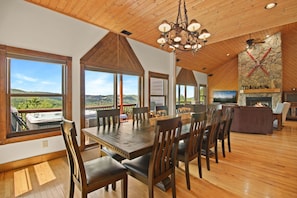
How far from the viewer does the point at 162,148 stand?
1.65 meters

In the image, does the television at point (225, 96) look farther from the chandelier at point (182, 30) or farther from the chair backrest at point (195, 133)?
the chair backrest at point (195, 133)

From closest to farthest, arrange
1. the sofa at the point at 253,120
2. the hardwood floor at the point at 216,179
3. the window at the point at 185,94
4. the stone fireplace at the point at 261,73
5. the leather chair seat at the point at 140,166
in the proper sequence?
the leather chair seat at the point at 140,166 < the hardwood floor at the point at 216,179 < the sofa at the point at 253,120 < the stone fireplace at the point at 261,73 < the window at the point at 185,94

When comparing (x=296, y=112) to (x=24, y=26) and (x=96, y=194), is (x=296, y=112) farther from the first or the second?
(x=24, y=26)

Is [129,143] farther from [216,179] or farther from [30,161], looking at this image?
[30,161]

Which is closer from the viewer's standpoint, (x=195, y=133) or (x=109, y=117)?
(x=195, y=133)

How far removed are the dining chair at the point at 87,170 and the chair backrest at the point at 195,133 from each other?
3.20ft

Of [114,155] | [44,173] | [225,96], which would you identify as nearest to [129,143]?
[114,155]

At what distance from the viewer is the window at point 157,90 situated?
5.58m

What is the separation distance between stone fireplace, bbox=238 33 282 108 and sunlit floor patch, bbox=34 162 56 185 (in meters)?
9.60

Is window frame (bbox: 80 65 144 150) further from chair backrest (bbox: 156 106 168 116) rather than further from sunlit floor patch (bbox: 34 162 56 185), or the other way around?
chair backrest (bbox: 156 106 168 116)

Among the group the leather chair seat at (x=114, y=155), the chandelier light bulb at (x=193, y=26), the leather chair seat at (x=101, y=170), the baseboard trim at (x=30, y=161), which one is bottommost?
the baseboard trim at (x=30, y=161)

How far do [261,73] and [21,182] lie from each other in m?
10.6

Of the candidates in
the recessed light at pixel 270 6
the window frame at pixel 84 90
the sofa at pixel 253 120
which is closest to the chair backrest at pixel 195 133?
the window frame at pixel 84 90

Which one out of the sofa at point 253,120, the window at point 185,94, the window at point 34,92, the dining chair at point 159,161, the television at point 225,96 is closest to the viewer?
the dining chair at point 159,161
